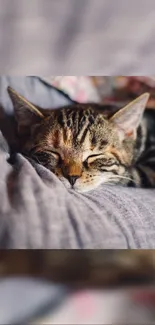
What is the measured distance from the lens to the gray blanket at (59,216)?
1.63 feet

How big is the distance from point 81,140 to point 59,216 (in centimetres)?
13

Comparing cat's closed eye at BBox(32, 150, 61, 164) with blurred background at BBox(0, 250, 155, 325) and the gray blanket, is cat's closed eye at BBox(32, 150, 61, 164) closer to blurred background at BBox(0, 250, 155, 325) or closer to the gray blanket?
the gray blanket

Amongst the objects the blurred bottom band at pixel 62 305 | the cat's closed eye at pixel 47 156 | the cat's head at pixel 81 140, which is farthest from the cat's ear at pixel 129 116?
the blurred bottom band at pixel 62 305

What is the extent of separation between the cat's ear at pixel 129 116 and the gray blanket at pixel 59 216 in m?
0.14

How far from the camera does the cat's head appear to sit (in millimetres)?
572

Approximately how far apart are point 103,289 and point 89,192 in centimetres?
13

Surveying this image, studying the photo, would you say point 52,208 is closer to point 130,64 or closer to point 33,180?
point 33,180

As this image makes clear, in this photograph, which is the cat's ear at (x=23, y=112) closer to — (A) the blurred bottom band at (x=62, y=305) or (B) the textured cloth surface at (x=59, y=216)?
(B) the textured cloth surface at (x=59, y=216)

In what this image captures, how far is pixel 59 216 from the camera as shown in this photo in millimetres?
504

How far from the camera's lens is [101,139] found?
0.61m

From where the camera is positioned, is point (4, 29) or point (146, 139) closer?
point (4, 29)

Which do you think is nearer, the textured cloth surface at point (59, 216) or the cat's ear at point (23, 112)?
the textured cloth surface at point (59, 216)

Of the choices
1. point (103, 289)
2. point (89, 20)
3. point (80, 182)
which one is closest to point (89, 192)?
point (80, 182)

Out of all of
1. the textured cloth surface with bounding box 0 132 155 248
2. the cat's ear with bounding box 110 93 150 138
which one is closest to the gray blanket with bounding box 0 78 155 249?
the textured cloth surface with bounding box 0 132 155 248
